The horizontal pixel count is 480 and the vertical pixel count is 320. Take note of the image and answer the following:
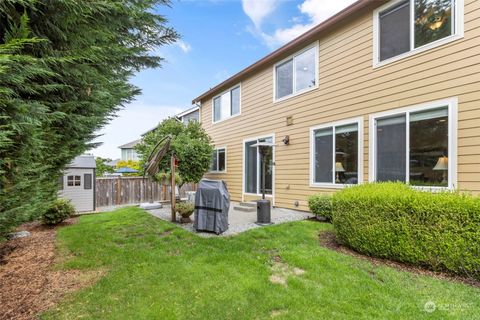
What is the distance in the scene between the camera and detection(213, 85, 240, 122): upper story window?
11197 millimetres

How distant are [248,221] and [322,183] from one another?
234 cm

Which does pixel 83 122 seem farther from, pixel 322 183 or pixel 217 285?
pixel 322 183

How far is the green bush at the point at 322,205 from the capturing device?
6.44m

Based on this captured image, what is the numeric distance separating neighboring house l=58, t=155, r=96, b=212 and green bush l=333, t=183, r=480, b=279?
1018cm

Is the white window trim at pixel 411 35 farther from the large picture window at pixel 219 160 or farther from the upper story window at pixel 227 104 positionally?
the large picture window at pixel 219 160

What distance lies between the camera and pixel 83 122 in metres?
3.48

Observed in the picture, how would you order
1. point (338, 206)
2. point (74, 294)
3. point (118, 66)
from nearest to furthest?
point (74, 294)
point (118, 66)
point (338, 206)

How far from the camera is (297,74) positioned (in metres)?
8.28

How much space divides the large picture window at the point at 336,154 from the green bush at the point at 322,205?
617 millimetres

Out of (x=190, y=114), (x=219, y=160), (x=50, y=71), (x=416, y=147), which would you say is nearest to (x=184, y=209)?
(x=50, y=71)

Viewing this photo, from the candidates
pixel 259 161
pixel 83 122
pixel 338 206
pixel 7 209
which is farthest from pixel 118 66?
pixel 259 161

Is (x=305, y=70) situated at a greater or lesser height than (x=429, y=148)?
greater

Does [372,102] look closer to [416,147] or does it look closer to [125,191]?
[416,147]

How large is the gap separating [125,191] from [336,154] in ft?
31.5
